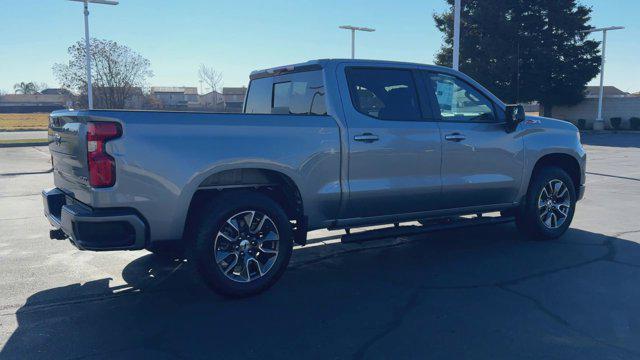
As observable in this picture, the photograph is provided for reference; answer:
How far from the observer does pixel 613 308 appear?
13.9 feet

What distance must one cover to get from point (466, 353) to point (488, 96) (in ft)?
10.8

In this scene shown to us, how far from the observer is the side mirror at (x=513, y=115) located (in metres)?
5.82

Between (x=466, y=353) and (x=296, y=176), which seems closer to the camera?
(x=466, y=353)

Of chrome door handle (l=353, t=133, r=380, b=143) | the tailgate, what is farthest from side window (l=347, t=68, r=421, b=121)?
the tailgate

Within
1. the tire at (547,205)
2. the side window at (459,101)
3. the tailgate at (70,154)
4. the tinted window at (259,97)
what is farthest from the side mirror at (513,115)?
the tailgate at (70,154)

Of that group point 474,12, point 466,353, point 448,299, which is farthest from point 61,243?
point 474,12

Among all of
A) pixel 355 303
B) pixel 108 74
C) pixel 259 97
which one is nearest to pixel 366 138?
pixel 355 303

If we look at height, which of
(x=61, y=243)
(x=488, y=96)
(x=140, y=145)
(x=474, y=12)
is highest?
(x=474, y=12)

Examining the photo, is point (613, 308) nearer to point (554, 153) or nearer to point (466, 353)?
point (466, 353)

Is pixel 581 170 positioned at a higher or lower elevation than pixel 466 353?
higher

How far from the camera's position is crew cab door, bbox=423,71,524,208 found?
557cm

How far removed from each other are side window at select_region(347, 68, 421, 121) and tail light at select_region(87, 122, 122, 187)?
2.18m

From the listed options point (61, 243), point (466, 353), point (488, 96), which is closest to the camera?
point (466, 353)

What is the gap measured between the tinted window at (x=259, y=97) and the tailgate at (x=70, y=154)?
215cm
